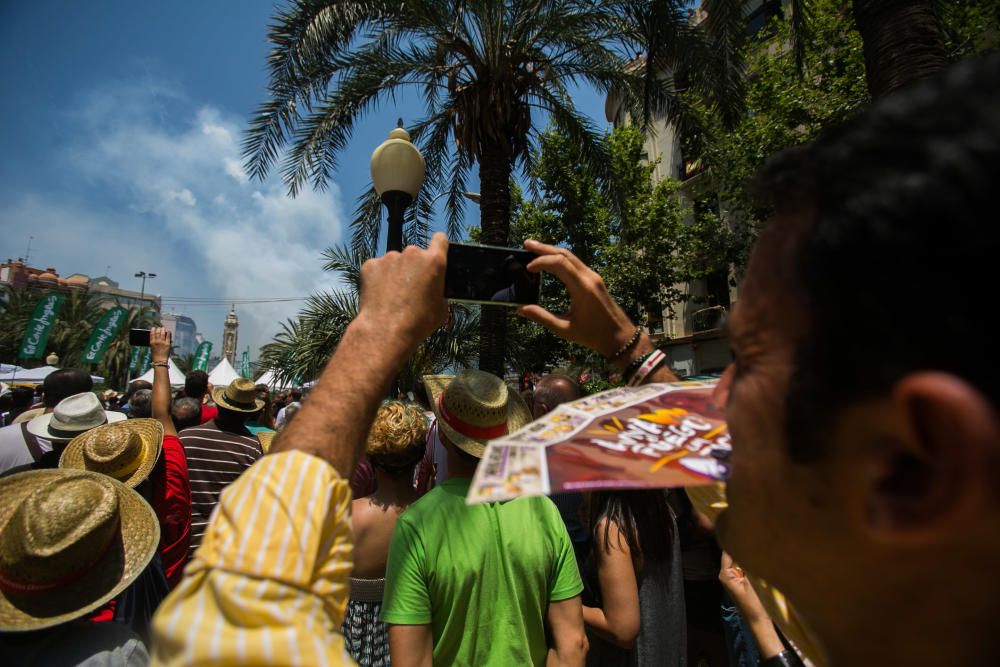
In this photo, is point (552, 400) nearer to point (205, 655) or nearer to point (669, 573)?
point (669, 573)

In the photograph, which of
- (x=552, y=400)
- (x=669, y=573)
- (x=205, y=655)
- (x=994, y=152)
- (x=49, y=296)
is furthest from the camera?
(x=49, y=296)

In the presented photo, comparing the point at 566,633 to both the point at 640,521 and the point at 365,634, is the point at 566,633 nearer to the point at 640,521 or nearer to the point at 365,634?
the point at 640,521

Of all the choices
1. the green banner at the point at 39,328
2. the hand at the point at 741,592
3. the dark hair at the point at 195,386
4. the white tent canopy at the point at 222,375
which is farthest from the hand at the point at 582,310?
the green banner at the point at 39,328

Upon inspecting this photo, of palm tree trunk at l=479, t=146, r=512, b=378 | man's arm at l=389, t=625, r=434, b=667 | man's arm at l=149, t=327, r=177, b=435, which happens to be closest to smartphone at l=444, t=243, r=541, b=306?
man's arm at l=389, t=625, r=434, b=667

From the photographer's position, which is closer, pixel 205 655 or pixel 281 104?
pixel 205 655

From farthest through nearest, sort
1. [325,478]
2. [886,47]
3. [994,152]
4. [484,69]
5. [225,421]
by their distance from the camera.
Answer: [484,69], [225,421], [886,47], [325,478], [994,152]

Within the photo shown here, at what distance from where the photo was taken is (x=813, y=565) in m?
0.65

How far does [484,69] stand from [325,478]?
7.55 metres

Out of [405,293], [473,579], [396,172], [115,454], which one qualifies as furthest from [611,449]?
Answer: [396,172]

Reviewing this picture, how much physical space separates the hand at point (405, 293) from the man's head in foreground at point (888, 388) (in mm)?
617

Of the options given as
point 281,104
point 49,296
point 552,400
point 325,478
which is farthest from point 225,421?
point 49,296

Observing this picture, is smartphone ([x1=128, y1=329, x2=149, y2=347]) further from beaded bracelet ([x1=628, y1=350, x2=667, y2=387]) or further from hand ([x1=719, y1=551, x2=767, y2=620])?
hand ([x1=719, y1=551, x2=767, y2=620])

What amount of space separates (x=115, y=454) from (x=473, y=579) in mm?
2098

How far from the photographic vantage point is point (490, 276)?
4.64 feet
